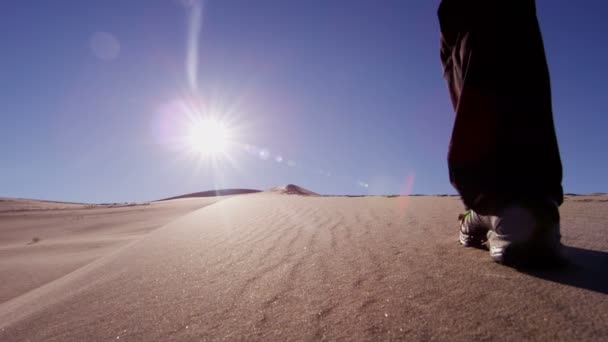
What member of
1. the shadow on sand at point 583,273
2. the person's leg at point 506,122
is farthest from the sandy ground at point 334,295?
the person's leg at point 506,122

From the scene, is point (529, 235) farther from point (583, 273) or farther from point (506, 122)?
point (506, 122)

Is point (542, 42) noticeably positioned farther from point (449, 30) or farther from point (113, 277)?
point (113, 277)

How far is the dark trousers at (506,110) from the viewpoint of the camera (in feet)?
4.42

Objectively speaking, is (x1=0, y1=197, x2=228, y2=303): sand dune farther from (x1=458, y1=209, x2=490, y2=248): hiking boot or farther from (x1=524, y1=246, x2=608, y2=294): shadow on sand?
(x1=524, y1=246, x2=608, y2=294): shadow on sand

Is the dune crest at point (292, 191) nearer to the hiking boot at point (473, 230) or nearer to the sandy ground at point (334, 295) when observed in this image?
the sandy ground at point (334, 295)

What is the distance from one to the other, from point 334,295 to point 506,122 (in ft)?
3.08

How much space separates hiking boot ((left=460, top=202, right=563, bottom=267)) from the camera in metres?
1.27

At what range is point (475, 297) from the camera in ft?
3.59

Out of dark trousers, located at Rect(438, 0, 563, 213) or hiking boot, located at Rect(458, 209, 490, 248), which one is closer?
dark trousers, located at Rect(438, 0, 563, 213)

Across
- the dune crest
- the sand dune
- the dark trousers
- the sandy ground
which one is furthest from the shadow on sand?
the dune crest

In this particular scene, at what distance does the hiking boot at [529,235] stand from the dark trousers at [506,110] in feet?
0.14

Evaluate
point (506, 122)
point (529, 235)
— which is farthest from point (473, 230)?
point (506, 122)

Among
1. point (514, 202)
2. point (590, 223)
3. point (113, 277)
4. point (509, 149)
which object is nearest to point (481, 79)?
point (509, 149)

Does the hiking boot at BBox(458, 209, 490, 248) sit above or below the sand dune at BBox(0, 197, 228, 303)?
above
